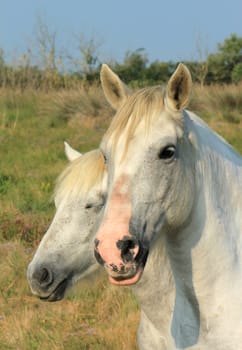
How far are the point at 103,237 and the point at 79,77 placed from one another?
17237mm

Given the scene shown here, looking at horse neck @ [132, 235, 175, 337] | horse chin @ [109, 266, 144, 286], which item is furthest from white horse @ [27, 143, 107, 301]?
horse chin @ [109, 266, 144, 286]

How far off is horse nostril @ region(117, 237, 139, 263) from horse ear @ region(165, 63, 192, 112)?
1.81 feet

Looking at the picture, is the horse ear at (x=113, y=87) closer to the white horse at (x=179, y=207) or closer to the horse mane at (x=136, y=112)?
the white horse at (x=179, y=207)

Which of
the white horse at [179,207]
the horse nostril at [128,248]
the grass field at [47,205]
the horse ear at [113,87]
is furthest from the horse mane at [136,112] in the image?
the grass field at [47,205]

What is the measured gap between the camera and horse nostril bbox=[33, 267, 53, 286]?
320 cm

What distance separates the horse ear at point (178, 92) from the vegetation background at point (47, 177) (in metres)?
1.32

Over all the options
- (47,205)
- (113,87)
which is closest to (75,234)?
(113,87)

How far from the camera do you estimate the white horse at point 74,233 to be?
3.28 meters

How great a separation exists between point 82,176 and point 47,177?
5446mm

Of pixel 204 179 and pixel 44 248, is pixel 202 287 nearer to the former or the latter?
pixel 204 179

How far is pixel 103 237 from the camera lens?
216cm

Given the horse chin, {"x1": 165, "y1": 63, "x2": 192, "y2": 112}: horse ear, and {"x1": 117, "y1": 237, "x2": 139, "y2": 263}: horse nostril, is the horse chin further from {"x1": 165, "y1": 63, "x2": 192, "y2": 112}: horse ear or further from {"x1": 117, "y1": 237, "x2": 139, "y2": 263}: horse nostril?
{"x1": 165, "y1": 63, "x2": 192, "y2": 112}: horse ear

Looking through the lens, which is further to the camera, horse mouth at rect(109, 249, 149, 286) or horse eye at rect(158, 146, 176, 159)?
horse eye at rect(158, 146, 176, 159)

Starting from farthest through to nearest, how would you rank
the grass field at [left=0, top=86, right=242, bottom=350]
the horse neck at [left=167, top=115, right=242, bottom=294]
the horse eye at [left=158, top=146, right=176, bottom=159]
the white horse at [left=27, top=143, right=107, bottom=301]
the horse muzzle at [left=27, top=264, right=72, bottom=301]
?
the grass field at [left=0, top=86, right=242, bottom=350] < the white horse at [left=27, top=143, right=107, bottom=301] < the horse muzzle at [left=27, top=264, right=72, bottom=301] < the horse neck at [left=167, top=115, right=242, bottom=294] < the horse eye at [left=158, top=146, right=176, bottom=159]
